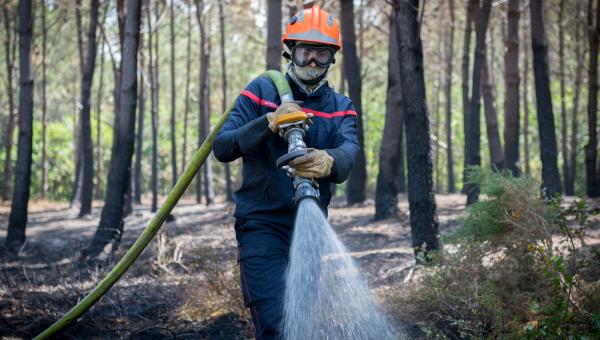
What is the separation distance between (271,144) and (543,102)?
8.80 metres

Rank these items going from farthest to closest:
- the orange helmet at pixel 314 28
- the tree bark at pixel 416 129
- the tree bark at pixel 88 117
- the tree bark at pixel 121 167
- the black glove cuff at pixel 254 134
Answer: the tree bark at pixel 88 117 < the tree bark at pixel 121 167 < the tree bark at pixel 416 129 < the orange helmet at pixel 314 28 < the black glove cuff at pixel 254 134

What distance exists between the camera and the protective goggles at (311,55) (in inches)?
169

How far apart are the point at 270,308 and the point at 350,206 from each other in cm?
1430

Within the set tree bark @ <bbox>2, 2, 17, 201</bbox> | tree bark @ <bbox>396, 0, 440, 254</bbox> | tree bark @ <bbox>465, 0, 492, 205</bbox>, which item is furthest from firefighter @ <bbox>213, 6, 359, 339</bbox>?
tree bark @ <bbox>2, 2, 17, 201</bbox>

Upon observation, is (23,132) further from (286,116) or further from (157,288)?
(286,116)

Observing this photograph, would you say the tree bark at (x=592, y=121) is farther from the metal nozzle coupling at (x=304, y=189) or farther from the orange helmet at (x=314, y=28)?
the metal nozzle coupling at (x=304, y=189)

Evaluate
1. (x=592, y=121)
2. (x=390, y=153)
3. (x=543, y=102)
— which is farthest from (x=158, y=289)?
(x=592, y=121)

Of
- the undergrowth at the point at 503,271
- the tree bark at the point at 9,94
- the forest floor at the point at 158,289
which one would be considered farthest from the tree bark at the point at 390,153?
the tree bark at the point at 9,94

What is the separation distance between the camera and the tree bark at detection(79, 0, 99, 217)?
15.7 m

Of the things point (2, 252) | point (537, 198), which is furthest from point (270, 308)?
point (2, 252)

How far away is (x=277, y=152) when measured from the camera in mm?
4168

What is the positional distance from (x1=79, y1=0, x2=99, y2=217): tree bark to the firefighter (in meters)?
12.0

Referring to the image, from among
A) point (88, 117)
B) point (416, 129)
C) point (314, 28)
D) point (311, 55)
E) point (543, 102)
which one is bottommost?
point (416, 129)

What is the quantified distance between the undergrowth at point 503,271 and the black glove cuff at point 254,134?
2253 mm
